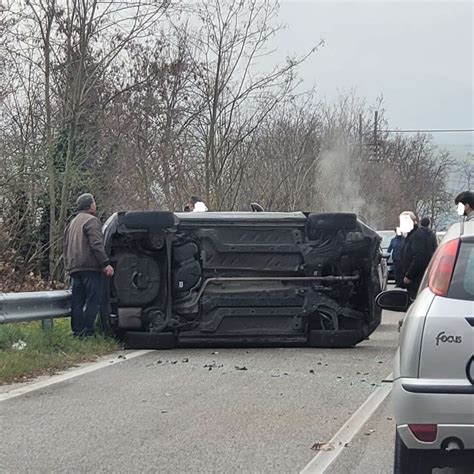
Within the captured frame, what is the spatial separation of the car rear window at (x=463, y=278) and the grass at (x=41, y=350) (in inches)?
211

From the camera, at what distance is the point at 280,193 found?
30.8 meters

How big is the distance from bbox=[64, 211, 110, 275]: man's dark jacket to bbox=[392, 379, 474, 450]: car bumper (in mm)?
6911

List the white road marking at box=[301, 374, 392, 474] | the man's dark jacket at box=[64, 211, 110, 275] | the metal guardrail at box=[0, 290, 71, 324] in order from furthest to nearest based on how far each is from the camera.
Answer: the man's dark jacket at box=[64, 211, 110, 275] < the metal guardrail at box=[0, 290, 71, 324] < the white road marking at box=[301, 374, 392, 474]

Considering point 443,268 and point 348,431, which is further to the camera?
point 348,431

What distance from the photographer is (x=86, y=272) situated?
11.3 m

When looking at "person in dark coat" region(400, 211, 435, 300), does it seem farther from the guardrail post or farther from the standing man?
the guardrail post

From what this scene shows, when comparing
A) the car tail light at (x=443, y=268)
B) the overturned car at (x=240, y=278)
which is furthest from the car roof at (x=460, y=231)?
the overturned car at (x=240, y=278)

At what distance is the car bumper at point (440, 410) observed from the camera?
4426 mm

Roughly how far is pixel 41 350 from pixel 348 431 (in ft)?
14.8

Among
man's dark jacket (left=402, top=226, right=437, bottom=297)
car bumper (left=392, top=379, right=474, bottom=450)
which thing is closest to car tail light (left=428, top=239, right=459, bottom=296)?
car bumper (left=392, top=379, right=474, bottom=450)

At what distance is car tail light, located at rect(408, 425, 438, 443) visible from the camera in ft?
14.7

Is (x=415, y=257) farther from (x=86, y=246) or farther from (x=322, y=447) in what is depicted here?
(x=322, y=447)

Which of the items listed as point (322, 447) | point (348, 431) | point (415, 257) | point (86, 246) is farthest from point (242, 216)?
point (322, 447)

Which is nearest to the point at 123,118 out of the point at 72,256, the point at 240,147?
the point at 240,147
